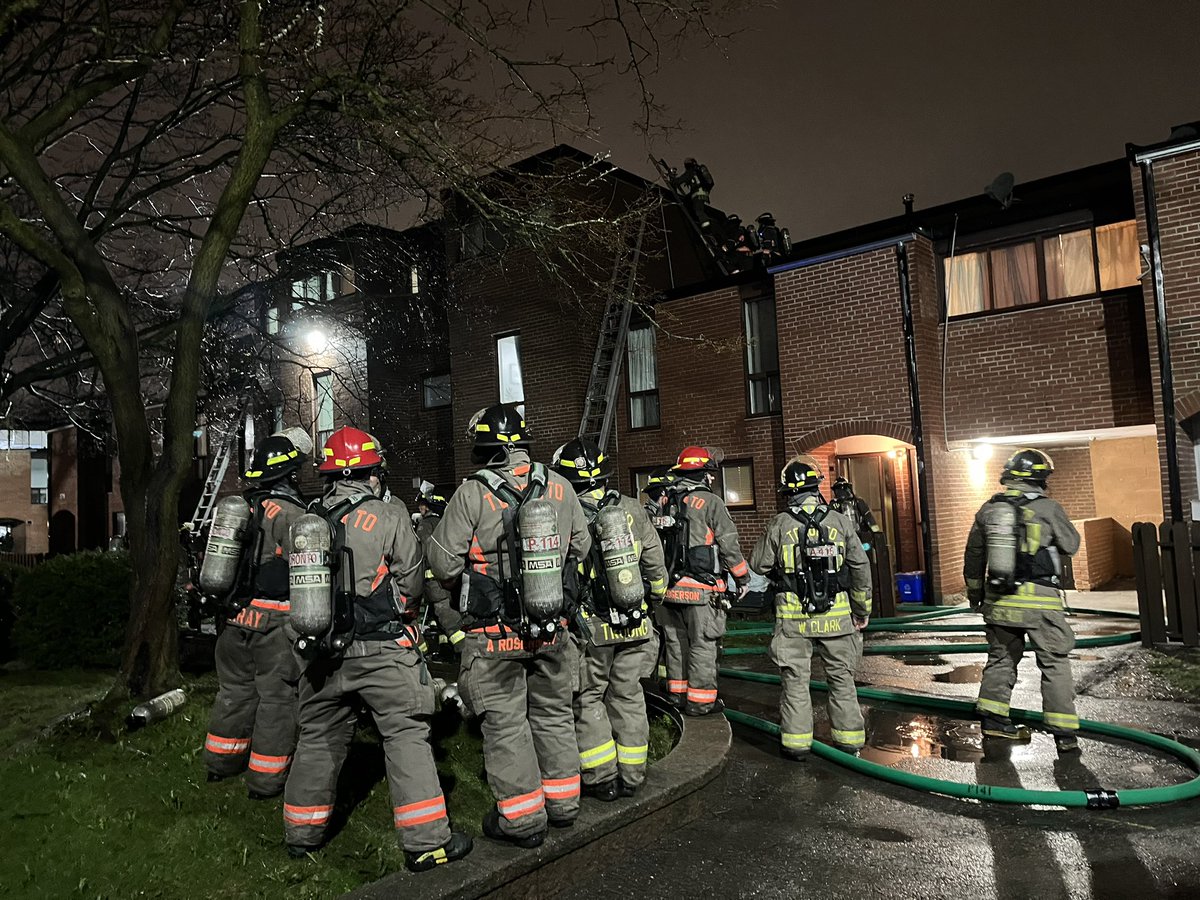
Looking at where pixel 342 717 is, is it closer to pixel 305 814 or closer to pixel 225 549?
pixel 305 814

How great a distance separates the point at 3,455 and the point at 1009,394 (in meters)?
36.6

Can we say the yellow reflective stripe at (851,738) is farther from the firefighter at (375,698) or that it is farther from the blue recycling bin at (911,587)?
the blue recycling bin at (911,587)

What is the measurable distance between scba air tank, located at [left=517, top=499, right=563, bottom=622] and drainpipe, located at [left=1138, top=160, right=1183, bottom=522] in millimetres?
9753

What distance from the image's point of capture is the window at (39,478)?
110ft

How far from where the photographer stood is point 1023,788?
4871mm

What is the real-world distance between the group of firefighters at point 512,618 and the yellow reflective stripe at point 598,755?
0.04 feet

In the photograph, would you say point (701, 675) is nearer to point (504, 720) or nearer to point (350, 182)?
point (504, 720)

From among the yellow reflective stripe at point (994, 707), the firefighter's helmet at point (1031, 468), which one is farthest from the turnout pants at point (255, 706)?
the firefighter's helmet at point (1031, 468)

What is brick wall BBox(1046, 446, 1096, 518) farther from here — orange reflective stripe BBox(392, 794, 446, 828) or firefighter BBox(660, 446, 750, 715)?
orange reflective stripe BBox(392, 794, 446, 828)

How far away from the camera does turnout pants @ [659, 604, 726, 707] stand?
267 inches

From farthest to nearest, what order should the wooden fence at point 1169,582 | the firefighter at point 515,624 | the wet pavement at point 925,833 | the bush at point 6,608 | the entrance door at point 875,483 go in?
1. the entrance door at point 875,483
2. the bush at point 6,608
3. the wooden fence at point 1169,582
4. the firefighter at point 515,624
5. the wet pavement at point 925,833

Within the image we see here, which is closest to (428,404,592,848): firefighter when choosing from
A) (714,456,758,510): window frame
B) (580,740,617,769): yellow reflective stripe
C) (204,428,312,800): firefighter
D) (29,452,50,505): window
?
(580,740,617,769): yellow reflective stripe

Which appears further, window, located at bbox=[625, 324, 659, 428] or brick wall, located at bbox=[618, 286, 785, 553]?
window, located at bbox=[625, 324, 659, 428]

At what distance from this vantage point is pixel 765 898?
12.3 ft
